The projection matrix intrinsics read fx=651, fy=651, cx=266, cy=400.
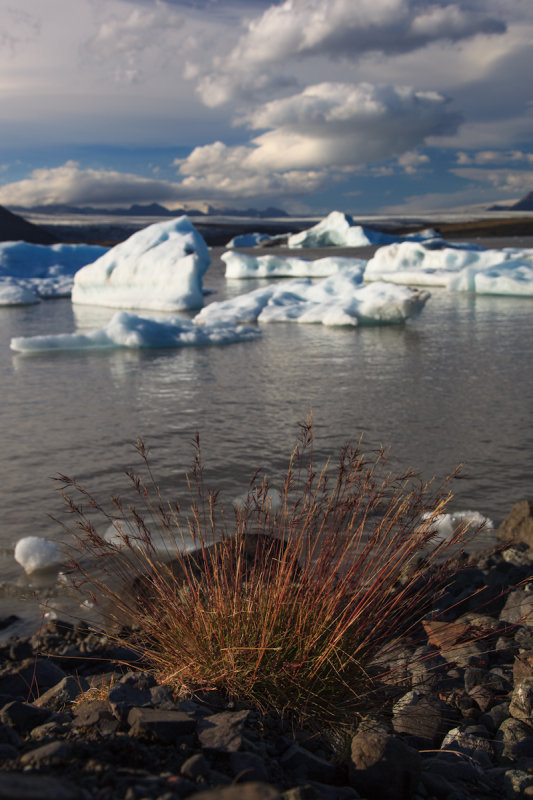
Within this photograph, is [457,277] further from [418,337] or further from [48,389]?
[48,389]

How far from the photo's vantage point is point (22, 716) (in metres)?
2.25

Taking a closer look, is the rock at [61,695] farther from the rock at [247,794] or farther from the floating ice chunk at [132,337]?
the floating ice chunk at [132,337]

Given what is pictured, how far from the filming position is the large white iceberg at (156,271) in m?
24.3

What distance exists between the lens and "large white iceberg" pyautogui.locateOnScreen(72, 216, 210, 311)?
2431cm

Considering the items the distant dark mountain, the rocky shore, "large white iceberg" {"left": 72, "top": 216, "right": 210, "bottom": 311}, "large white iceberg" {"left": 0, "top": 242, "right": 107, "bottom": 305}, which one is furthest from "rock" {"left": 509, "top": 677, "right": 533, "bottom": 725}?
the distant dark mountain

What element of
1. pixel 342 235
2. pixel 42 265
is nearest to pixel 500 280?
pixel 42 265

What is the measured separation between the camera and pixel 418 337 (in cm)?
1688

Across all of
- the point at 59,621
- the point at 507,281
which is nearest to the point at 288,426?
the point at 59,621

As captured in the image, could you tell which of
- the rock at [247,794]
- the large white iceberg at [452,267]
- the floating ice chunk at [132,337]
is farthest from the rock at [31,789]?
the large white iceberg at [452,267]

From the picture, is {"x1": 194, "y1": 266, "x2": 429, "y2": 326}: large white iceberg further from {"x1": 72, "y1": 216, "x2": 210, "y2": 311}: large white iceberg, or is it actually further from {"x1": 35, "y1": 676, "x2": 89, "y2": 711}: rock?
{"x1": 35, "y1": 676, "x2": 89, "y2": 711}: rock

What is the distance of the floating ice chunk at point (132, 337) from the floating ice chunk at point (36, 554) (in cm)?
1106

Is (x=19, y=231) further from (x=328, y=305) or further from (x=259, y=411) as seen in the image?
(x=259, y=411)

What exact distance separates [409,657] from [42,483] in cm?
489

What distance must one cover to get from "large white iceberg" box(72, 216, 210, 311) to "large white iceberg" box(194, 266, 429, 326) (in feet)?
8.41
